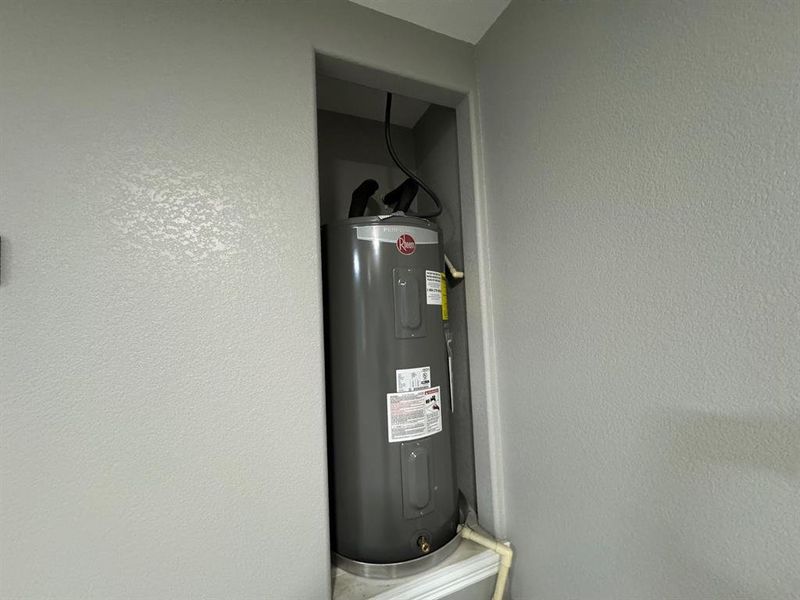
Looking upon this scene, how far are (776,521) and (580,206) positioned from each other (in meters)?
0.63

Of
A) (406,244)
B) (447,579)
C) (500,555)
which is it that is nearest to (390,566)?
(447,579)

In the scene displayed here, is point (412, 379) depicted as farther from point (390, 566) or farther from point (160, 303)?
point (160, 303)

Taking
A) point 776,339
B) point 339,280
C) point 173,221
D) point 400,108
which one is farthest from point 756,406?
point 400,108

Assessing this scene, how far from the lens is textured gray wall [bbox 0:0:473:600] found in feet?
2.23

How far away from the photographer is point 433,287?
3.42 ft

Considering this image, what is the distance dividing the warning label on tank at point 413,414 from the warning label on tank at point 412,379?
1 cm

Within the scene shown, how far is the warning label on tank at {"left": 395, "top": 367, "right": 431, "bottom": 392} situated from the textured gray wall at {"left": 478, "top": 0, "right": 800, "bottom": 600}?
0.26m

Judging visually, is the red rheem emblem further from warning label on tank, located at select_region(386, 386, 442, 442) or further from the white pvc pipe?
the white pvc pipe

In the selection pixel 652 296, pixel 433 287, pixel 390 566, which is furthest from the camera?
pixel 433 287

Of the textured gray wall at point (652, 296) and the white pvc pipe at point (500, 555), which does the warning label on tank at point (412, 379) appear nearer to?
the textured gray wall at point (652, 296)

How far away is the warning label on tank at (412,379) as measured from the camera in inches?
37.9

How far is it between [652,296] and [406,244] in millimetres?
579

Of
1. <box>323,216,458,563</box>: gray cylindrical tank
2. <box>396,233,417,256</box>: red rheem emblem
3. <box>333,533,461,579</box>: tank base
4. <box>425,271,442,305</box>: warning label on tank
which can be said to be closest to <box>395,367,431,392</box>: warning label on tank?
<box>323,216,458,563</box>: gray cylindrical tank

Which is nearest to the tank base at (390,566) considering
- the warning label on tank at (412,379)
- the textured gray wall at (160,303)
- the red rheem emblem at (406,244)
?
the textured gray wall at (160,303)
